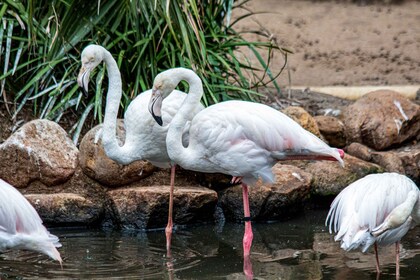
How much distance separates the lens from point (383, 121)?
8.03 meters

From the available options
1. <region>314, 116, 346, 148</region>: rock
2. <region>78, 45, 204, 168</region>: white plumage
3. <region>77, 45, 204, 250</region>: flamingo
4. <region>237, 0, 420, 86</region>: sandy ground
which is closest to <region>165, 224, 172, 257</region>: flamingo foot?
<region>77, 45, 204, 250</region>: flamingo

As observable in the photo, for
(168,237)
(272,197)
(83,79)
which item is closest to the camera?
(83,79)

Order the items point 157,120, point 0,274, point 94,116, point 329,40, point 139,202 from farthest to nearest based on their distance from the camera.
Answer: point 329,40, point 94,116, point 139,202, point 157,120, point 0,274

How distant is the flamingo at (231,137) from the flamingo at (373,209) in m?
0.50

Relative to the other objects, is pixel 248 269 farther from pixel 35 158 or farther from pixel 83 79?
pixel 35 158

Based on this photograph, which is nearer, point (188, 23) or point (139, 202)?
point (139, 202)

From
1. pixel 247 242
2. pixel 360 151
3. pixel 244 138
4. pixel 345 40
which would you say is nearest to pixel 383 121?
pixel 360 151

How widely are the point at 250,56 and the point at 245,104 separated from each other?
5320mm

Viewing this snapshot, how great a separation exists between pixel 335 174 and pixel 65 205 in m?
2.22

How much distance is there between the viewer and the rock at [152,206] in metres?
6.65

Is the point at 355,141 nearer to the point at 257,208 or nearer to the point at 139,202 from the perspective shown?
the point at 257,208

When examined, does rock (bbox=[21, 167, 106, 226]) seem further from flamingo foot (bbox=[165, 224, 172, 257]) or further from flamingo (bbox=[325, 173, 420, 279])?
flamingo (bbox=[325, 173, 420, 279])

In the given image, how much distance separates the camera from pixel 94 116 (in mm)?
7516

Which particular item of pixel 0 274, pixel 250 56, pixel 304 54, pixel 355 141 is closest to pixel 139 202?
pixel 0 274
